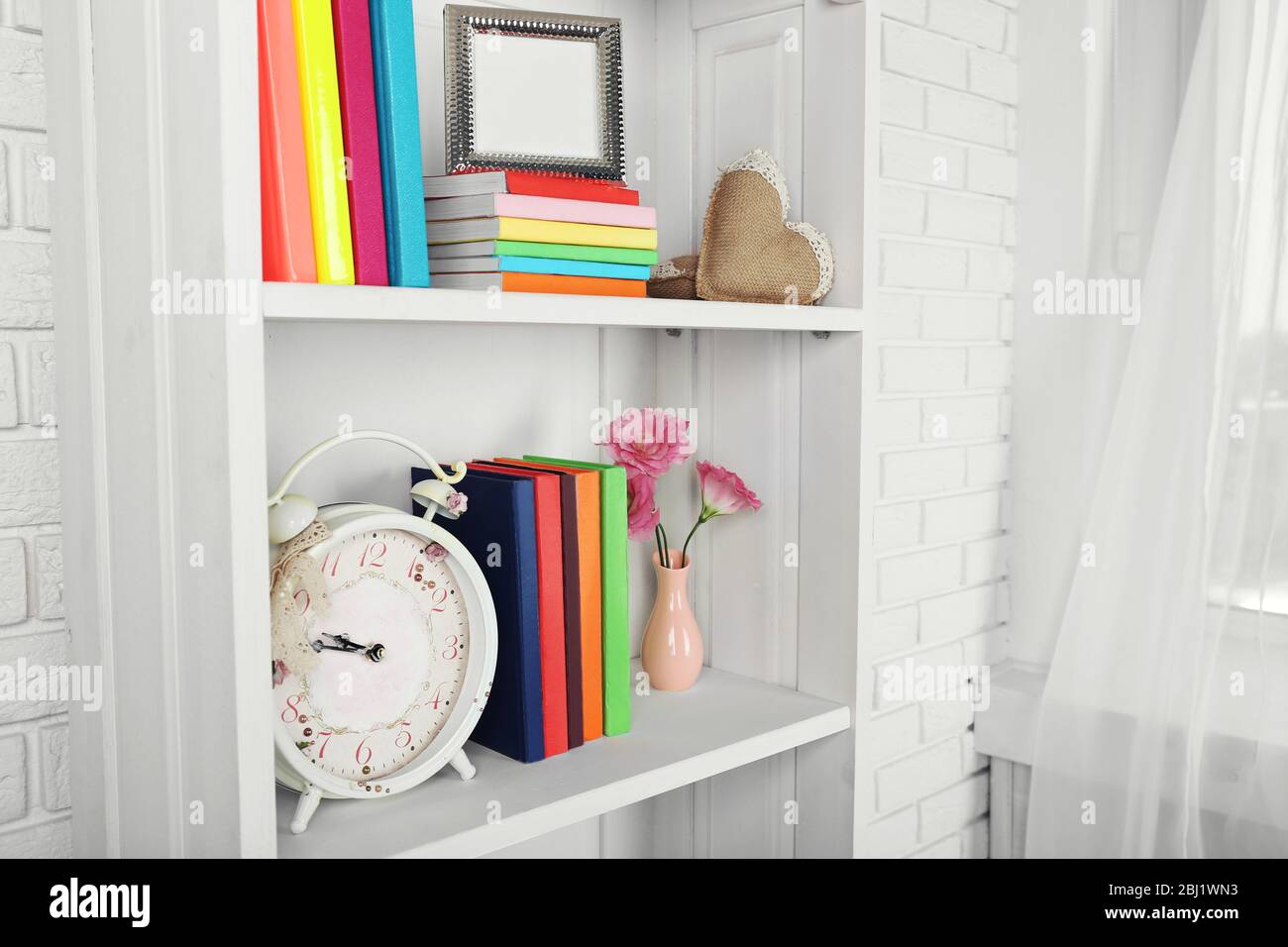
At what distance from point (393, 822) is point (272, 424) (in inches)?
15.9

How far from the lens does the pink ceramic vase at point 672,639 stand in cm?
132

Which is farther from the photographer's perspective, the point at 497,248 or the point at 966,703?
the point at 966,703

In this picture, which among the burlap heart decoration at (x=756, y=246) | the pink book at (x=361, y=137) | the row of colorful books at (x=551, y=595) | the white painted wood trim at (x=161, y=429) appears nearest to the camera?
the white painted wood trim at (x=161, y=429)

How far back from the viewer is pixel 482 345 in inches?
49.4

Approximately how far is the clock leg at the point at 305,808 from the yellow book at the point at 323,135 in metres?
0.42

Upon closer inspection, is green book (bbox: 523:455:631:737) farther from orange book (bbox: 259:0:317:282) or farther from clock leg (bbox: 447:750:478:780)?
orange book (bbox: 259:0:317:282)

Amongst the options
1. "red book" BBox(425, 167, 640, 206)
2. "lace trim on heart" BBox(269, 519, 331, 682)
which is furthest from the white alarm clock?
"red book" BBox(425, 167, 640, 206)

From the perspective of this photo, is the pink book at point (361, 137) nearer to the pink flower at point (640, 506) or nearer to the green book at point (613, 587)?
the green book at point (613, 587)

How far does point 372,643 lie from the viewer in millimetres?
971

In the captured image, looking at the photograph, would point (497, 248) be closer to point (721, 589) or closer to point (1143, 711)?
point (721, 589)

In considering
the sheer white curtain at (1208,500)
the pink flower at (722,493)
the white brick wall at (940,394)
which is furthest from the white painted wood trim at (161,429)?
the sheer white curtain at (1208,500)

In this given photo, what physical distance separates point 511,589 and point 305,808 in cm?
27
